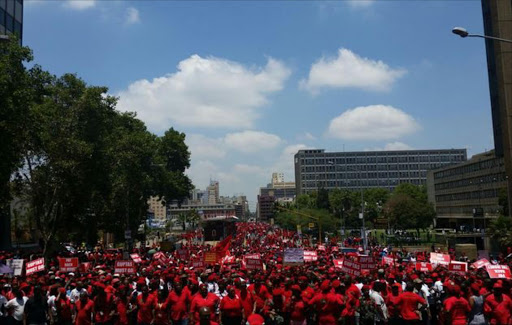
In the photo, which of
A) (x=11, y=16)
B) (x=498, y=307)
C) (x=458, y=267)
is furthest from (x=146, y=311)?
(x=11, y=16)

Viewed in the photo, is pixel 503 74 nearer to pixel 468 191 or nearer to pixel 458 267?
pixel 458 267

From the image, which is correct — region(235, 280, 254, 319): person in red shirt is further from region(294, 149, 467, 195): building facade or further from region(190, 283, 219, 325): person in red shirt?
region(294, 149, 467, 195): building facade

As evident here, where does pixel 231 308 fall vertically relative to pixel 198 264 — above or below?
below

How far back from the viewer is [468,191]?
87.5 m

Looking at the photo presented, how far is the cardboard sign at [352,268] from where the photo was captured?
15622 mm

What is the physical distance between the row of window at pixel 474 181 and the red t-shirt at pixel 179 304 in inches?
2705

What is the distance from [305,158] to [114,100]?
496 feet

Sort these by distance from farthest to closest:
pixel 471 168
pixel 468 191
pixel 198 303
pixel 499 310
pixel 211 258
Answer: pixel 468 191
pixel 471 168
pixel 211 258
pixel 198 303
pixel 499 310

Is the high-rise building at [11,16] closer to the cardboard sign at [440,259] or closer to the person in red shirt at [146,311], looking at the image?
the person in red shirt at [146,311]

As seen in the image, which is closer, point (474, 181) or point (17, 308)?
point (17, 308)

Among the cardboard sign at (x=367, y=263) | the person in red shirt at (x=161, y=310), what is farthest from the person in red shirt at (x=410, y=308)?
the cardboard sign at (x=367, y=263)

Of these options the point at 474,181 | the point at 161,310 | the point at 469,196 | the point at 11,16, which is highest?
the point at 11,16

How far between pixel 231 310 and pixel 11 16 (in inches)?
1432

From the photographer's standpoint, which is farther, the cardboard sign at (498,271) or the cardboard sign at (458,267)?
the cardboard sign at (458,267)
